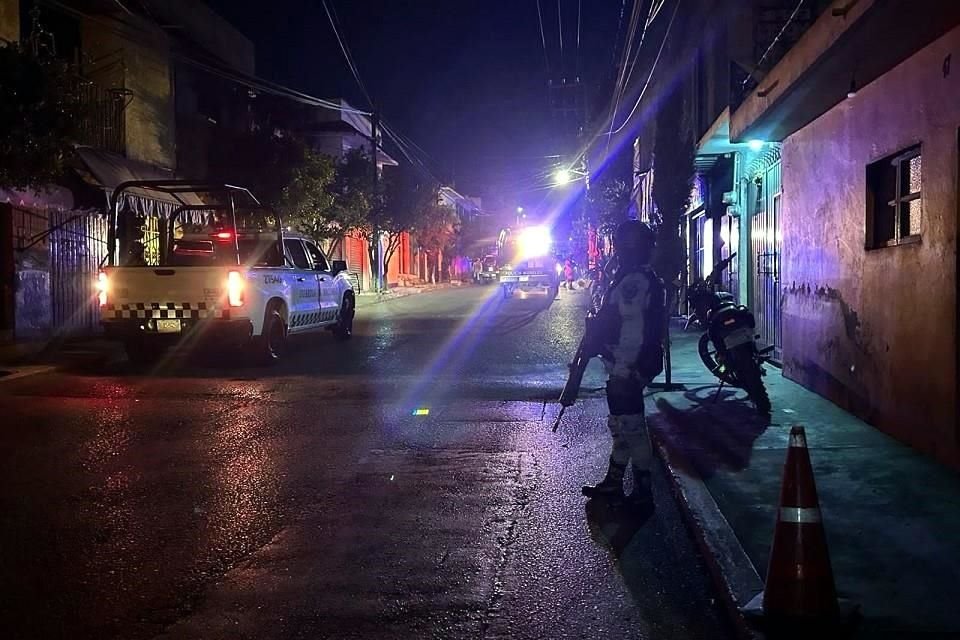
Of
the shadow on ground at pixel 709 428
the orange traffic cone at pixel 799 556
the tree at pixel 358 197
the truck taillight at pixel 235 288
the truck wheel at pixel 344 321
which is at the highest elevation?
the tree at pixel 358 197

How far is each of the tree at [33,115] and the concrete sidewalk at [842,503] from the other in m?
8.67

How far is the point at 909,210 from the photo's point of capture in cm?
758

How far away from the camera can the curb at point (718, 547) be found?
417 cm

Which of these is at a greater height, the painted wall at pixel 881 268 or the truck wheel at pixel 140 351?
the painted wall at pixel 881 268

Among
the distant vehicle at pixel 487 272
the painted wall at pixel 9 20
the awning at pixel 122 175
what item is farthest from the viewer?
the distant vehicle at pixel 487 272

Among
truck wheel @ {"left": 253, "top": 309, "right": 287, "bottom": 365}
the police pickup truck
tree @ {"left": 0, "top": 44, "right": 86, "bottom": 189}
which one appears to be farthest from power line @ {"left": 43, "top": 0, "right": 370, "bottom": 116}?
truck wheel @ {"left": 253, "top": 309, "right": 287, "bottom": 365}

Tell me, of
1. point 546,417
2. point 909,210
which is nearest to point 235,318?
point 546,417

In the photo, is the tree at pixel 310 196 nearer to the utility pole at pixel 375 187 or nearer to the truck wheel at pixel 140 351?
the utility pole at pixel 375 187

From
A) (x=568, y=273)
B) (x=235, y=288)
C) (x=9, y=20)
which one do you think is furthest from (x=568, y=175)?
(x=235, y=288)

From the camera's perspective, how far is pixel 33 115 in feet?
38.9

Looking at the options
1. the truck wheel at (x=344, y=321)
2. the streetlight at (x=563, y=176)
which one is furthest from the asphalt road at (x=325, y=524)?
the streetlight at (x=563, y=176)

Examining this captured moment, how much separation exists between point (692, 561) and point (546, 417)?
4494 mm

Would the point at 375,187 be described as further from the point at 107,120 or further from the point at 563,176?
the point at 563,176

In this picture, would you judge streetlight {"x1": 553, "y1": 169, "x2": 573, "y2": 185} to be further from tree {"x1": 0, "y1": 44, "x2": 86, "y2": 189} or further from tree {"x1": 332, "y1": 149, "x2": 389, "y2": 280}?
tree {"x1": 0, "y1": 44, "x2": 86, "y2": 189}
